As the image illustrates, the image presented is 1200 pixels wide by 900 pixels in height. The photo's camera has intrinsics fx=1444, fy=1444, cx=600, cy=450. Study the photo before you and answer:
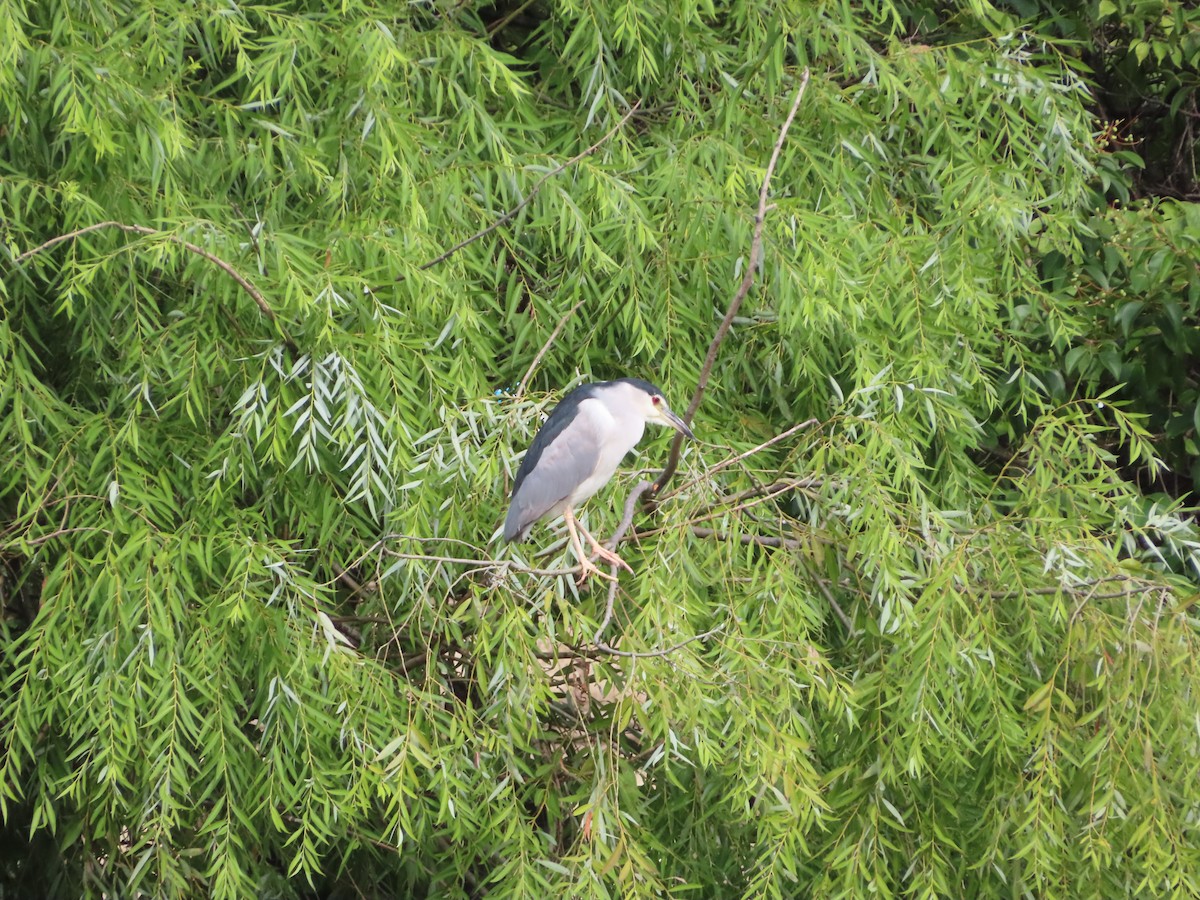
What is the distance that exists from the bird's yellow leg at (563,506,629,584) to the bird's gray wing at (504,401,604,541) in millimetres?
63

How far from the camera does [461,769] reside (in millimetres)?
2666

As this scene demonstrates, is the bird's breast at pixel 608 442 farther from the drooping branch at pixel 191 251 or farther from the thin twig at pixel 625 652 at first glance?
the drooping branch at pixel 191 251

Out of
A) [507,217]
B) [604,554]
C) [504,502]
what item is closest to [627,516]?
[604,554]

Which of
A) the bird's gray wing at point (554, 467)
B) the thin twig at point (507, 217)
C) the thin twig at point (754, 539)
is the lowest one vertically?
the thin twig at point (754, 539)

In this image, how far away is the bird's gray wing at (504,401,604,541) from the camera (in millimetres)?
2637

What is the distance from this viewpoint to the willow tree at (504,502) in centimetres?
254

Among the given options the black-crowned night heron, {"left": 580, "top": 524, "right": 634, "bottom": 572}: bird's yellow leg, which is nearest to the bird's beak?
the black-crowned night heron

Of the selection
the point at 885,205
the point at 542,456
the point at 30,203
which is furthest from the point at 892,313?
the point at 30,203

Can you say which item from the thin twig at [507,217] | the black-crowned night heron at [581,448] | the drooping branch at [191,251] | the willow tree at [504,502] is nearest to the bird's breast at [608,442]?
the black-crowned night heron at [581,448]

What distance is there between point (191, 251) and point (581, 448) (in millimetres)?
848

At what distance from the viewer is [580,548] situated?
2.71 meters

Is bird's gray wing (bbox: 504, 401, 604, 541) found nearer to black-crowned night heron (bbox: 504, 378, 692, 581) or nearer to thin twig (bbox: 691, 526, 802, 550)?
black-crowned night heron (bbox: 504, 378, 692, 581)

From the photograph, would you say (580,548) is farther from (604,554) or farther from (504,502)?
(504,502)

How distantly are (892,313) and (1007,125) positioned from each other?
0.69m
